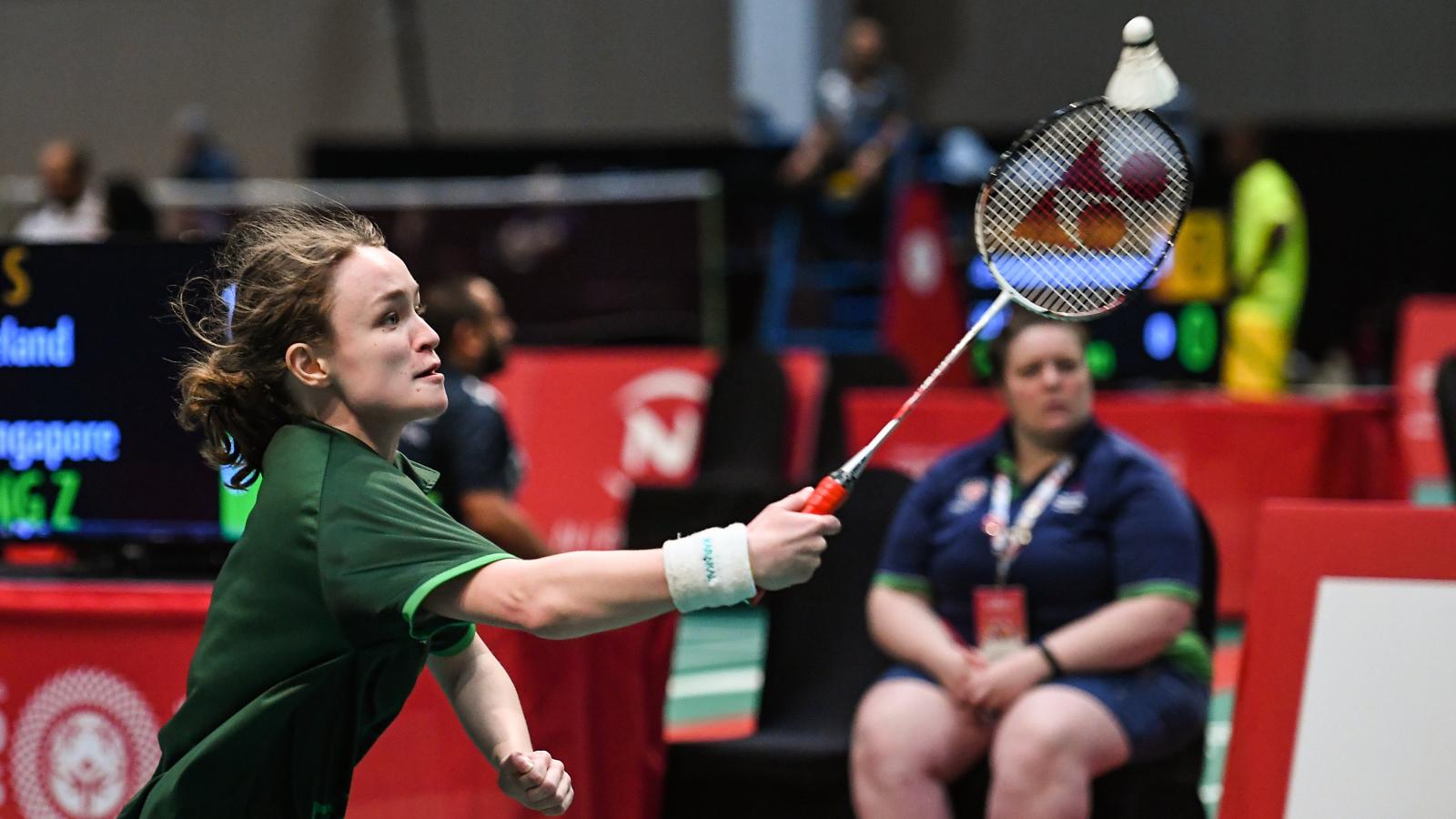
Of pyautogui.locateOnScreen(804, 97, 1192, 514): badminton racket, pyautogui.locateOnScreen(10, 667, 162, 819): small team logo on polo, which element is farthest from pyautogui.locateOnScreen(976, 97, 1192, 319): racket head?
pyautogui.locateOnScreen(10, 667, 162, 819): small team logo on polo

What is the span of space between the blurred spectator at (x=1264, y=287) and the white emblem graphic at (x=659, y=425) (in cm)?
322

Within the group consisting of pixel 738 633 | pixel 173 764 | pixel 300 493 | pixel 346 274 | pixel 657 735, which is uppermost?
pixel 346 274

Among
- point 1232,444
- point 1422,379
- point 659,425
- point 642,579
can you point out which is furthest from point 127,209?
point 642,579

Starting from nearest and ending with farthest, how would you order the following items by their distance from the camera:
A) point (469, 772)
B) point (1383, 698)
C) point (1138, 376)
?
point (1383, 698)
point (469, 772)
point (1138, 376)

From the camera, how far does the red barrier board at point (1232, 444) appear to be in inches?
293

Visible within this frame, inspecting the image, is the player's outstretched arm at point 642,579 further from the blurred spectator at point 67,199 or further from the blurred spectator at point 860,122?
the blurred spectator at point 860,122

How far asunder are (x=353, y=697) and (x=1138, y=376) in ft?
23.7

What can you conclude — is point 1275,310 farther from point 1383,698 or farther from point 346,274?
point 346,274

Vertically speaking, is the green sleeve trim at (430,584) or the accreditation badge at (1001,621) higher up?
the green sleeve trim at (430,584)

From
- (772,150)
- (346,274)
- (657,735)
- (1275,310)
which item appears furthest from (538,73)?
(346,274)

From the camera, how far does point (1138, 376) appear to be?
9.25m

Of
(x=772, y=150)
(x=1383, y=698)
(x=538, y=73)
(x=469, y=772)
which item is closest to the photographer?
(x=1383, y=698)

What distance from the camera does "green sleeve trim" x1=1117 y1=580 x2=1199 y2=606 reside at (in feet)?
13.4

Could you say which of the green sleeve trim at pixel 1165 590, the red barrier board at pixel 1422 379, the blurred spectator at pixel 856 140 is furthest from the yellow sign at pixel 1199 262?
the green sleeve trim at pixel 1165 590
